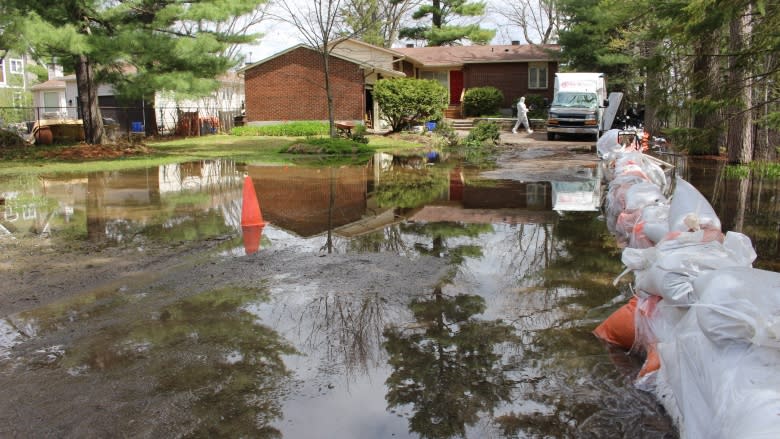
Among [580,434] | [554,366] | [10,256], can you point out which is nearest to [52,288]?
[10,256]

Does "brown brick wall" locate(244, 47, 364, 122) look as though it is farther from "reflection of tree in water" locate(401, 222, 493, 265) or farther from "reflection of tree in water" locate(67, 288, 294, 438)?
"reflection of tree in water" locate(67, 288, 294, 438)

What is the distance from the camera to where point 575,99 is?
2830 centimetres

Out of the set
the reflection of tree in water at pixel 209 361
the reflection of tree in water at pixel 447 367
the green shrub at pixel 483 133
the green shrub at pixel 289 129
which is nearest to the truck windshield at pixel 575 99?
the green shrub at pixel 483 133

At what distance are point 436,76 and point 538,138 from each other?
13883 mm

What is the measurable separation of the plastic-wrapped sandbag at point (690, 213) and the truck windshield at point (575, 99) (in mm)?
23713

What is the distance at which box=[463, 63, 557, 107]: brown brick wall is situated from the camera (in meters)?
39.9

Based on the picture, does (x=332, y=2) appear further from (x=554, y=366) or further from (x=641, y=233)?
(x=554, y=366)

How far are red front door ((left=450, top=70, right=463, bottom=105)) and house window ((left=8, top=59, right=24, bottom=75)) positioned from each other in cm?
3746

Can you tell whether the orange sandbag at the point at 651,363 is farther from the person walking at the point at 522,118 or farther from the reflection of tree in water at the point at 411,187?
the person walking at the point at 522,118

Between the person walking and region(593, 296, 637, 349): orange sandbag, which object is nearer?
region(593, 296, 637, 349): orange sandbag

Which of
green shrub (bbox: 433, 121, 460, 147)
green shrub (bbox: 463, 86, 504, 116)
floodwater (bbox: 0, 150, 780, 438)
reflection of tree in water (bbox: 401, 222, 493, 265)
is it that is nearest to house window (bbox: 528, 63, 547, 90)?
green shrub (bbox: 463, 86, 504, 116)

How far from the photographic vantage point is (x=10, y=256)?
25.9ft

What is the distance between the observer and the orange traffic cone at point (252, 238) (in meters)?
8.20

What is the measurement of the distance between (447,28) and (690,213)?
45.6 meters
